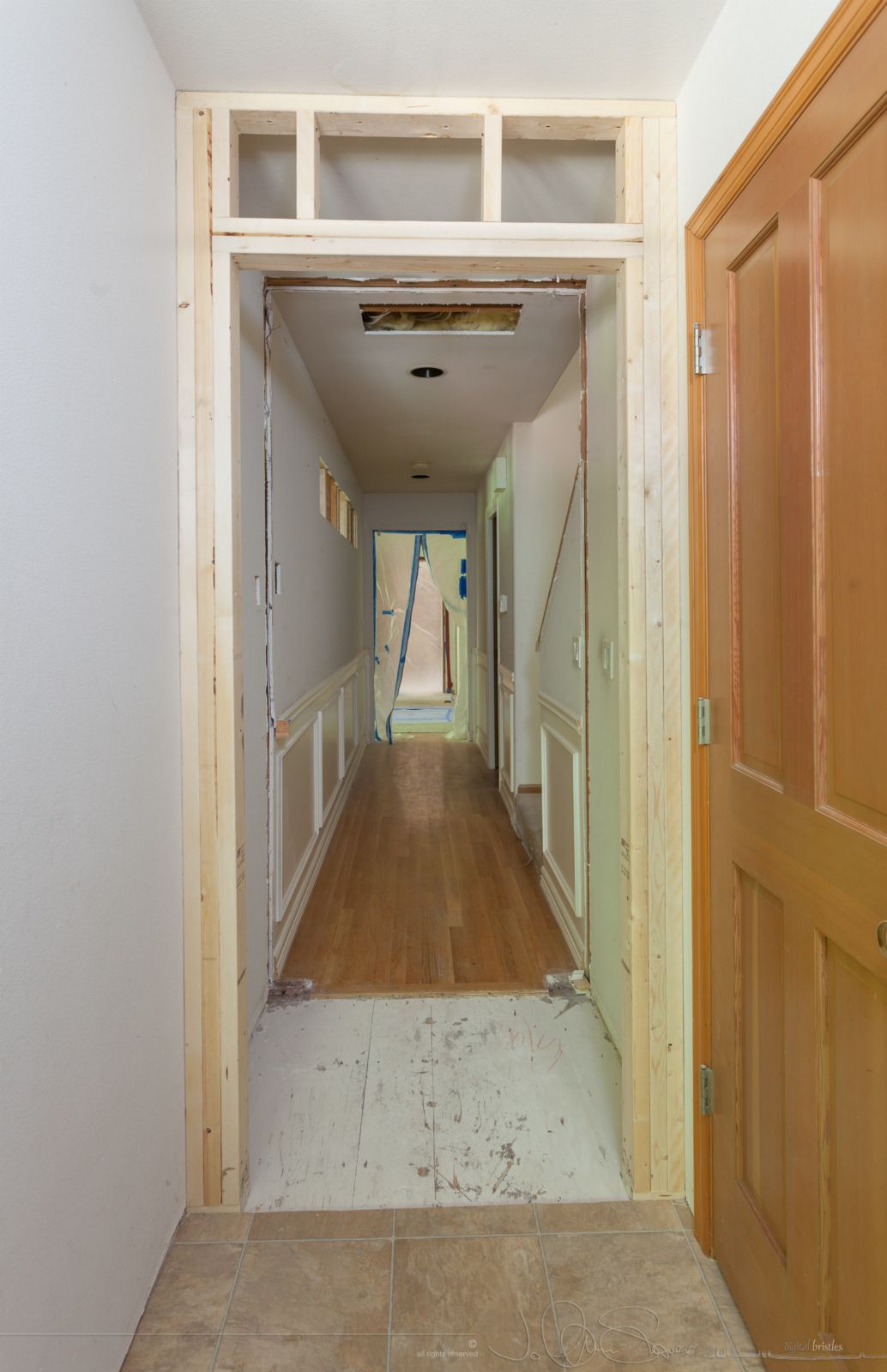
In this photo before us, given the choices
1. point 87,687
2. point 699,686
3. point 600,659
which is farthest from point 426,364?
point 87,687

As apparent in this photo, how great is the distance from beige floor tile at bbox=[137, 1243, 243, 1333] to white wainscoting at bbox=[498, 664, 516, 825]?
324cm

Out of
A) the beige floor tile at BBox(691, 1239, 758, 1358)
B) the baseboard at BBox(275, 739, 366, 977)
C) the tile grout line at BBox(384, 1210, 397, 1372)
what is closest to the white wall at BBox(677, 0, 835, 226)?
the beige floor tile at BBox(691, 1239, 758, 1358)

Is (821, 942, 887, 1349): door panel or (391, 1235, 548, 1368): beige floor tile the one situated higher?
(821, 942, 887, 1349): door panel

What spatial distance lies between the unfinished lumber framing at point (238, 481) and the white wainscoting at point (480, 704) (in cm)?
489

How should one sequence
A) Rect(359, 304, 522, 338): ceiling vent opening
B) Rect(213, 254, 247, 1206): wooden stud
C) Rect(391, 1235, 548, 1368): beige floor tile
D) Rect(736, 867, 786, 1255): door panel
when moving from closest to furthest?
1. Rect(736, 867, 786, 1255): door panel
2. Rect(391, 1235, 548, 1368): beige floor tile
3. Rect(213, 254, 247, 1206): wooden stud
4. Rect(359, 304, 522, 338): ceiling vent opening

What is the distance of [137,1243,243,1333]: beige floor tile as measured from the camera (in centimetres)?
138

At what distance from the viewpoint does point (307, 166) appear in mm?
1616

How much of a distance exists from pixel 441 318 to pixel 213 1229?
318 centimetres

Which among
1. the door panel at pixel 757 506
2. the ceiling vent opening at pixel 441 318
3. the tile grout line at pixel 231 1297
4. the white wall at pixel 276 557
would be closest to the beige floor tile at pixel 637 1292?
the tile grout line at pixel 231 1297

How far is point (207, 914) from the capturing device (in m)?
1.67

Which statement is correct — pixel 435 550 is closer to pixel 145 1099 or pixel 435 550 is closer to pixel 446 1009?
pixel 446 1009

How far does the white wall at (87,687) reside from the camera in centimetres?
99

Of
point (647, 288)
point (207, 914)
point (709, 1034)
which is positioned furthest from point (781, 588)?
point (207, 914)

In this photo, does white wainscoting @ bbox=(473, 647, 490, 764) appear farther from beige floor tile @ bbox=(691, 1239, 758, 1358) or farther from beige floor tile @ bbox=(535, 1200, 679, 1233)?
beige floor tile @ bbox=(691, 1239, 758, 1358)
